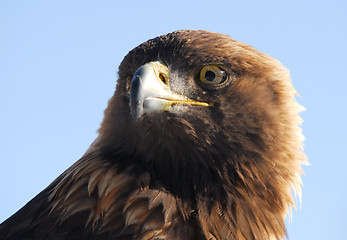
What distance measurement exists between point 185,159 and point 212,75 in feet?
2.03

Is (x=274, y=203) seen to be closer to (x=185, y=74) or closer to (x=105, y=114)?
(x=185, y=74)

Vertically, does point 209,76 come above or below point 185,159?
above

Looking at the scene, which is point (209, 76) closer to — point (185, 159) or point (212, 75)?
point (212, 75)

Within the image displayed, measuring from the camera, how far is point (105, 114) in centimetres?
508

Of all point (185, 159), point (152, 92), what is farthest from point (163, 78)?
point (185, 159)

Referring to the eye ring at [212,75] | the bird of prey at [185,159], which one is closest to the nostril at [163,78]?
the bird of prey at [185,159]

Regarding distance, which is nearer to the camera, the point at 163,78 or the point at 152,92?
the point at 152,92

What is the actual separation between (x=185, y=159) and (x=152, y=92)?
584 millimetres

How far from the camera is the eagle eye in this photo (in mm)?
4562

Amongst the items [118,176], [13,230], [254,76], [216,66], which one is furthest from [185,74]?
[13,230]

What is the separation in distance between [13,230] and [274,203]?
5.90 feet

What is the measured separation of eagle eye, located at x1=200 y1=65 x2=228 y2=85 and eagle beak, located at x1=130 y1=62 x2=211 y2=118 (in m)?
0.17

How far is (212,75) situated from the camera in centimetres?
457

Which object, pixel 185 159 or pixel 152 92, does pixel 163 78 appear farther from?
pixel 185 159
